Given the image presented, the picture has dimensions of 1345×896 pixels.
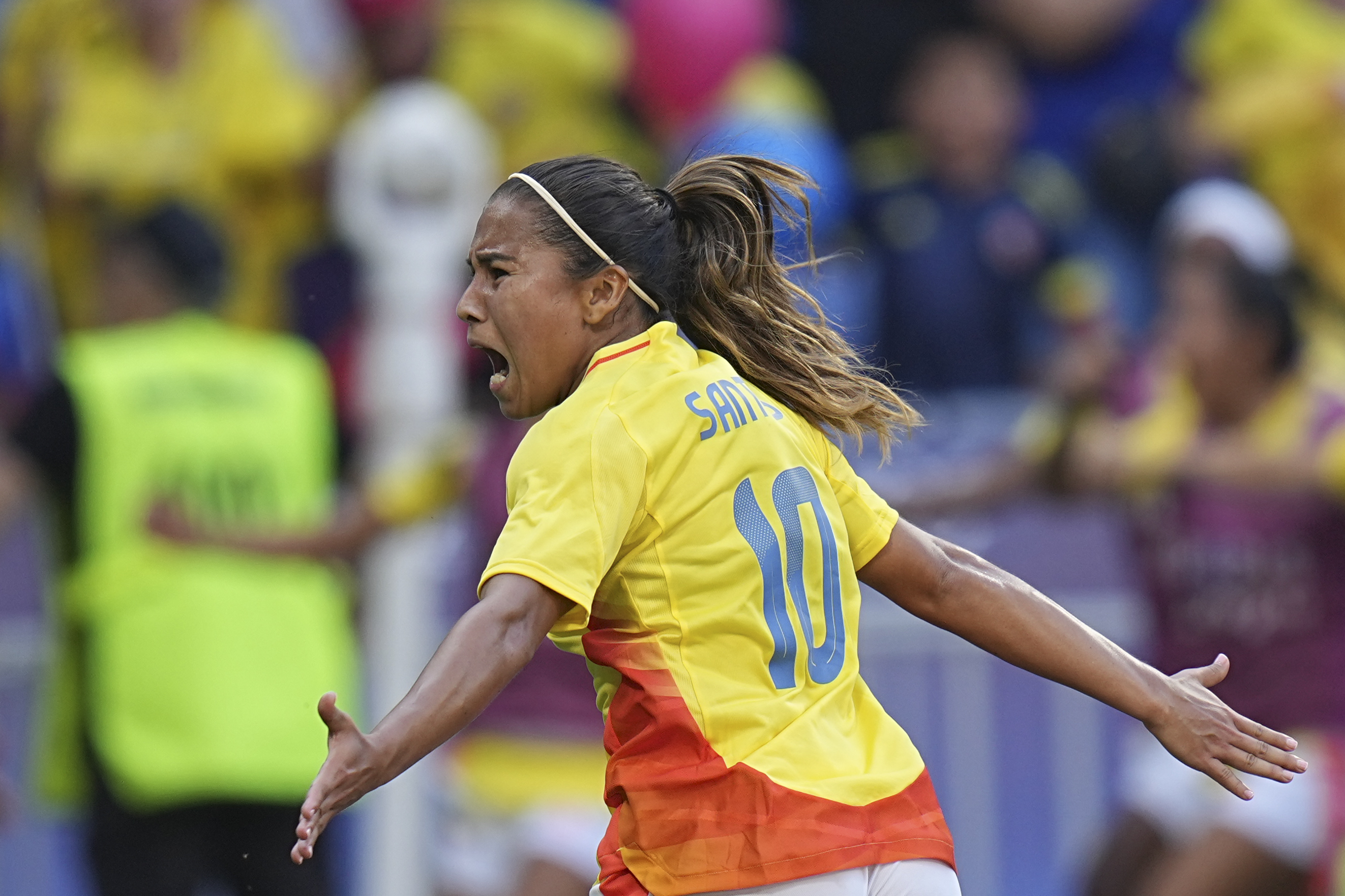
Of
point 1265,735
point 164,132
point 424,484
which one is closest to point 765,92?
point 164,132

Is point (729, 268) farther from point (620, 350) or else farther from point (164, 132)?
point (164, 132)

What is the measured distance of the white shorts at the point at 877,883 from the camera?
266 cm

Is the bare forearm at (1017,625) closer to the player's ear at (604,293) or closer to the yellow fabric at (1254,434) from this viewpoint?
the player's ear at (604,293)

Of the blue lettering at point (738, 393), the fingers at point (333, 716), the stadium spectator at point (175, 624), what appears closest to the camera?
the fingers at point (333, 716)

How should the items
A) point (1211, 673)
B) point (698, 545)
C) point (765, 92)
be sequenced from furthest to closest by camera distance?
point (765, 92) < point (1211, 673) < point (698, 545)

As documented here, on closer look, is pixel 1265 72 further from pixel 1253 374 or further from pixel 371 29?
pixel 371 29

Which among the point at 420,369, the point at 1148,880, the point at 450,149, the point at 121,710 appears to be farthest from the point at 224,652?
the point at 1148,880

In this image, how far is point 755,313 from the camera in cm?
299

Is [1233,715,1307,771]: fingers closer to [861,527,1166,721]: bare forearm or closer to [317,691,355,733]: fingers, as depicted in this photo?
[861,527,1166,721]: bare forearm

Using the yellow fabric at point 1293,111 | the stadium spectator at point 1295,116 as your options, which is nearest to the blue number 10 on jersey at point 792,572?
the stadium spectator at point 1295,116

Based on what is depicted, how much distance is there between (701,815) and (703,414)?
1.73 ft

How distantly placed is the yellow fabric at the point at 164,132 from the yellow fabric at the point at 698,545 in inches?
163

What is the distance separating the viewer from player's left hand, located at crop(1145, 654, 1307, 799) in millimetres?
2922

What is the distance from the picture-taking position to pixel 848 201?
7.65 meters
